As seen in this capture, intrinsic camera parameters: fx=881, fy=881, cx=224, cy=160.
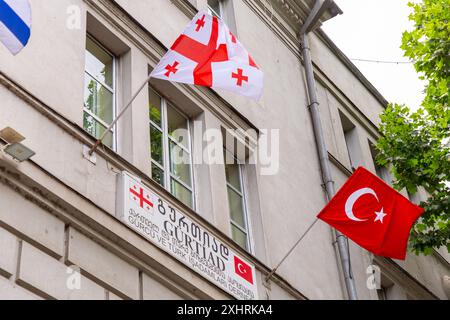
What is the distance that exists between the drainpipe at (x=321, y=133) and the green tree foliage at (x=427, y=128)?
3.76 feet

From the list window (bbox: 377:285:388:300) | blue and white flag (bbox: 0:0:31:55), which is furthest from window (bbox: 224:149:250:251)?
blue and white flag (bbox: 0:0:31:55)

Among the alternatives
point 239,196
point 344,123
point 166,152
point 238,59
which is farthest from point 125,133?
point 344,123

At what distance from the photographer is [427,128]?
15.4 m

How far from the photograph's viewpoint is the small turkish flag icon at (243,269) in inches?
436

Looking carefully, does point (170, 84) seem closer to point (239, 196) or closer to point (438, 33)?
point (239, 196)

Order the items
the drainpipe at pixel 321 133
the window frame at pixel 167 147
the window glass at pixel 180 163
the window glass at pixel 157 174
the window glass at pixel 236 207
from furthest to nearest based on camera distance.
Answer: the drainpipe at pixel 321 133, the window glass at pixel 236 207, the window glass at pixel 180 163, the window frame at pixel 167 147, the window glass at pixel 157 174

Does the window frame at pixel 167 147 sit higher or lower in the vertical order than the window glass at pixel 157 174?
higher

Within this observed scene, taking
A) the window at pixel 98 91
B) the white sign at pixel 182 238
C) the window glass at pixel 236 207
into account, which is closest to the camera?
the white sign at pixel 182 238

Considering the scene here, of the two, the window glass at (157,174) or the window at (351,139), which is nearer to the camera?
the window glass at (157,174)

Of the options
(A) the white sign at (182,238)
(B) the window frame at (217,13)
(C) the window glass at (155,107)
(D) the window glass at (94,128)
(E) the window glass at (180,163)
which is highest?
(B) the window frame at (217,13)

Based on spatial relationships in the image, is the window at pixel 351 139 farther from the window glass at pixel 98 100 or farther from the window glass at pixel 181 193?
the window glass at pixel 98 100

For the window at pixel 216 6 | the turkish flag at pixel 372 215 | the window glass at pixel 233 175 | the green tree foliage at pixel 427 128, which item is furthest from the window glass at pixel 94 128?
the green tree foliage at pixel 427 128

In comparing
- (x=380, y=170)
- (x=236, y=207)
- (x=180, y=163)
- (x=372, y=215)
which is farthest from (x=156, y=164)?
(x=380, y=170)

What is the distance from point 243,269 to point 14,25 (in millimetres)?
4517
